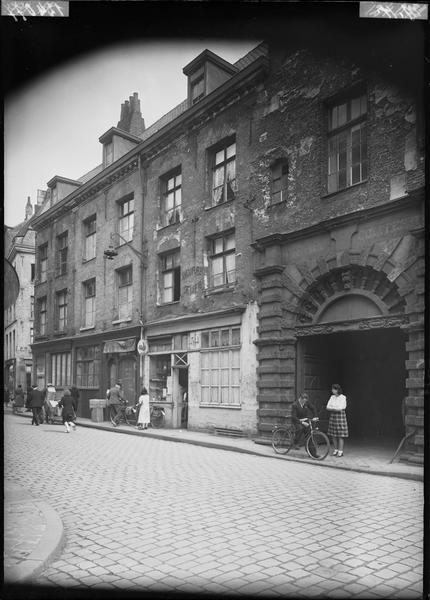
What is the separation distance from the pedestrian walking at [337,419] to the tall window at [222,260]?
495 centimetres

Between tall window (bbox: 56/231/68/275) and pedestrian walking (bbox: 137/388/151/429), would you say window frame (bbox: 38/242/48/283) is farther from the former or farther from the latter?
pedestrian walking (bbox: 137/388/151/429)

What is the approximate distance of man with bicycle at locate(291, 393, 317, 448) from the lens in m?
10.0

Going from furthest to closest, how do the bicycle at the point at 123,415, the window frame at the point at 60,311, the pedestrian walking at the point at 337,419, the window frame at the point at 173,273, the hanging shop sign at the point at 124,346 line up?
the window frame at the point at 173,273, the bicycle at the point at 123,415, the hanging shop sign at the point at 124,346, the pedestrian walking at the point at 337,419, the window frame at the point at 60,311

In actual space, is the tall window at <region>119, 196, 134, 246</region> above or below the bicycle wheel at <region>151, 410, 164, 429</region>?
above

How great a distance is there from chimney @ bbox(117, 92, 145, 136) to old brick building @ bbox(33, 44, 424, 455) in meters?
0.04

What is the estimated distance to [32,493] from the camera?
645 centimetres

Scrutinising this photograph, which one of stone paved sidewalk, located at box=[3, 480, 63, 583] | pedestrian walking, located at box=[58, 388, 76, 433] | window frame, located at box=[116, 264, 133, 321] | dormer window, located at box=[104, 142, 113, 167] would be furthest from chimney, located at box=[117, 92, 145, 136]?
window frame, located at box=[116, 264, 133, 321]

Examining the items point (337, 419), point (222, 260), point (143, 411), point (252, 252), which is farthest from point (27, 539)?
point (143, 411)

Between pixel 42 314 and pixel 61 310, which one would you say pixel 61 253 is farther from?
pixel 42 314

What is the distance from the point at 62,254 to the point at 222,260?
6.26 m

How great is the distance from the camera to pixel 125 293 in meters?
12.2

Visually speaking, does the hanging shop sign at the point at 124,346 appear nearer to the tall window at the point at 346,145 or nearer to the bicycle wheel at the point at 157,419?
the bicycle wheel at the point at 157,419

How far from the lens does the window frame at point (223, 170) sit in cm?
1294

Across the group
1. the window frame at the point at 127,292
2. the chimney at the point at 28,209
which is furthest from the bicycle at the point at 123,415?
the chimney at the point at 28,209
